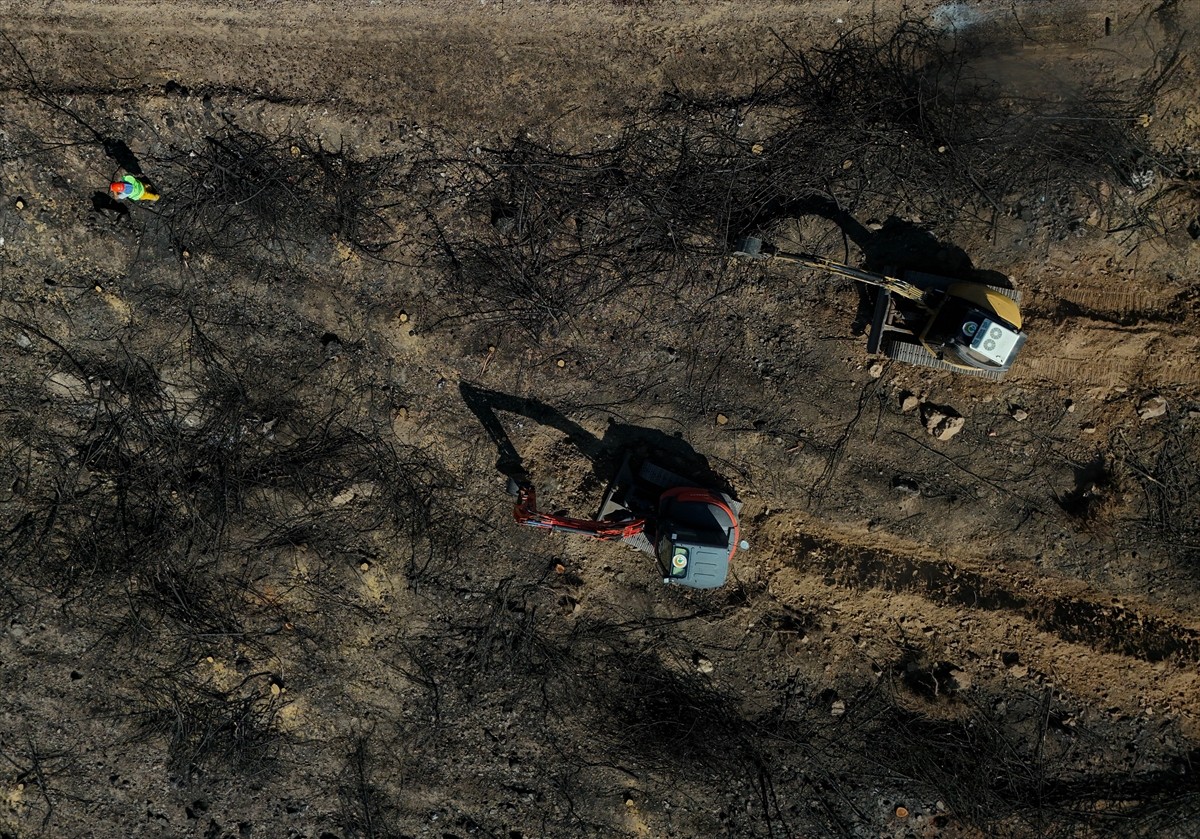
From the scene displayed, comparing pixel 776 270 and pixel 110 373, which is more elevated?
pixel 776 270

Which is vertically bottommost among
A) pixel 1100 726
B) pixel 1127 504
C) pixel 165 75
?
pixel 1100 726

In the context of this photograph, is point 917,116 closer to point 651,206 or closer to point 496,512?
point 651,206

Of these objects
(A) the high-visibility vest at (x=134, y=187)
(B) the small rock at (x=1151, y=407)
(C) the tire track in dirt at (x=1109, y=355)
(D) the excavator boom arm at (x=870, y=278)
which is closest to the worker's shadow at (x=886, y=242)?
(D) the excavator boom arm at (x=870, y=278)

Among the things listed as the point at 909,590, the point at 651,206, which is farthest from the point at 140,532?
the point at 909,590

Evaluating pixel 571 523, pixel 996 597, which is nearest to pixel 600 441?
pixel 571 523

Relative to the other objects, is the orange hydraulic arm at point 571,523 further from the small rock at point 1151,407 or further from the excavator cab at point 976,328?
the small rock at point 1151,407


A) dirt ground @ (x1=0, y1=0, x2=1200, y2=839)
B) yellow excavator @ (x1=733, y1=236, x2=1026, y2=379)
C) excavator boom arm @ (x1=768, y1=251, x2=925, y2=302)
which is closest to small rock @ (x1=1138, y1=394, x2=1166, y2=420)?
dirt ground @ (x1=0, y1=0, x2=1200, y2=839)
